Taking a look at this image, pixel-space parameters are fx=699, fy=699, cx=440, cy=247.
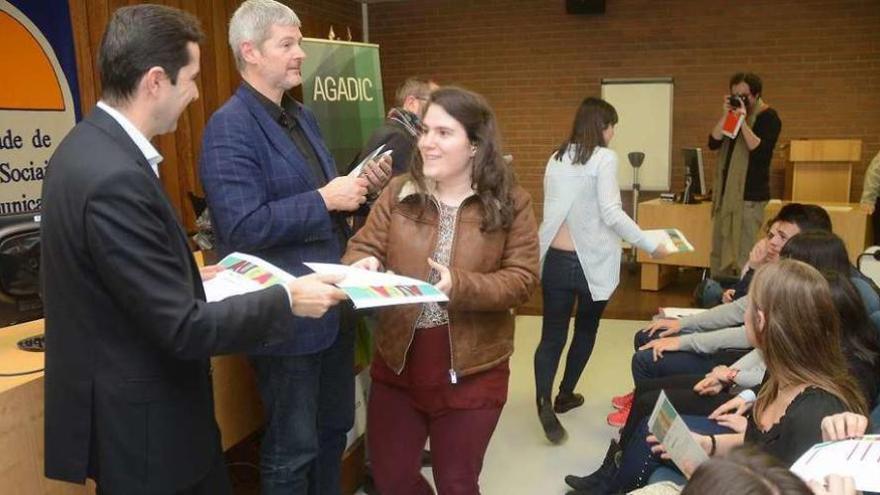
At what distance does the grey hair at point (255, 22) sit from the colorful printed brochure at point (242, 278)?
60 centimetres

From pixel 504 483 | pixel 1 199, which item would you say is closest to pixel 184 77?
pixel 504 483

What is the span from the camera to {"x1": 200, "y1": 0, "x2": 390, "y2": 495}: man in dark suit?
177 centimetres

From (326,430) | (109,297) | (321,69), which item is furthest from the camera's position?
(321,69)

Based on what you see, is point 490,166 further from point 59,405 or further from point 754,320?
point 59,405

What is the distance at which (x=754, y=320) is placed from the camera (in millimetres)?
1741

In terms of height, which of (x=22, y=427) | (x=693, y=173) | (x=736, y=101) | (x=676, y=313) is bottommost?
(x=676, y=313)

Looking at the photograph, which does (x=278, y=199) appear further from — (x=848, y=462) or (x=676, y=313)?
(x=676, y=313)

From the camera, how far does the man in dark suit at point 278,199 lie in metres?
1.77

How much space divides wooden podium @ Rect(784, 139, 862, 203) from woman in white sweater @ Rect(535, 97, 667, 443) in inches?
149

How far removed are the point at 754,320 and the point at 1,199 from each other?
3.35 m

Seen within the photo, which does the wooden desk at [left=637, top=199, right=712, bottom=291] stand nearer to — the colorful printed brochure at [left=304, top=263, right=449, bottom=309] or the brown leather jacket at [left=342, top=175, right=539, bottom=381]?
the brown leather jacket at [left=342, top=175, right=539, bottom=381]

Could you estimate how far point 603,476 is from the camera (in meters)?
2.61

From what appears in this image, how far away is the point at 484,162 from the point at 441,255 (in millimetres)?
276

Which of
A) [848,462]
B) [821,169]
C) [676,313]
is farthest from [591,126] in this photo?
[821,169]
